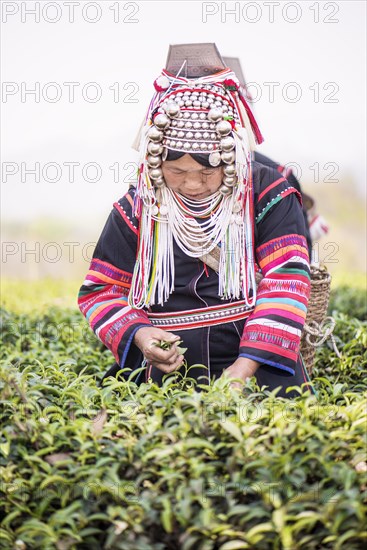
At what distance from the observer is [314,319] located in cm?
427

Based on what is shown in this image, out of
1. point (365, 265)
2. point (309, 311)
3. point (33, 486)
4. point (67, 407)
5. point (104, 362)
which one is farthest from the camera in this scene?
point (365, 265)

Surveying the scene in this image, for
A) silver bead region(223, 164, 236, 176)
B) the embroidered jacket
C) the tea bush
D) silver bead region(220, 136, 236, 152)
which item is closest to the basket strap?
the embroidered jacket

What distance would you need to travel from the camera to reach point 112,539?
2.09 m

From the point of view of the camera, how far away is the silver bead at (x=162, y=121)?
328 cm

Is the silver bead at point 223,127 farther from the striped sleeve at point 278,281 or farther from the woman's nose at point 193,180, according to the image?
the striped sleeve at point 278,281

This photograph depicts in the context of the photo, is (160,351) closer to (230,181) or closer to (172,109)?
(230,181)

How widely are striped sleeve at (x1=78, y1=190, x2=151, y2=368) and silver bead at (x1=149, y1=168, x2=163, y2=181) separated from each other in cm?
27

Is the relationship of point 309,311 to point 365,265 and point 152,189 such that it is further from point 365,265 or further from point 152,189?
point 365,265

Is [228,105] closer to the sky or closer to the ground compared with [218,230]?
closer to the sky

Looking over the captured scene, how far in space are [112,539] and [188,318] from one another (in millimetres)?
1543

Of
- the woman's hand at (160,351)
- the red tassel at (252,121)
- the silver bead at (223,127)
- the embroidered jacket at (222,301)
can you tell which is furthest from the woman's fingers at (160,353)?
the red tassel at (252,121)

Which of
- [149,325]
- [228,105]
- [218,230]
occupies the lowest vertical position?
[149,325]

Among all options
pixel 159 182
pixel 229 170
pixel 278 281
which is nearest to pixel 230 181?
pixel 229 170

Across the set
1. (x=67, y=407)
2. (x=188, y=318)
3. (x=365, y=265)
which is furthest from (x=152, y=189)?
(x=365, y=265)
